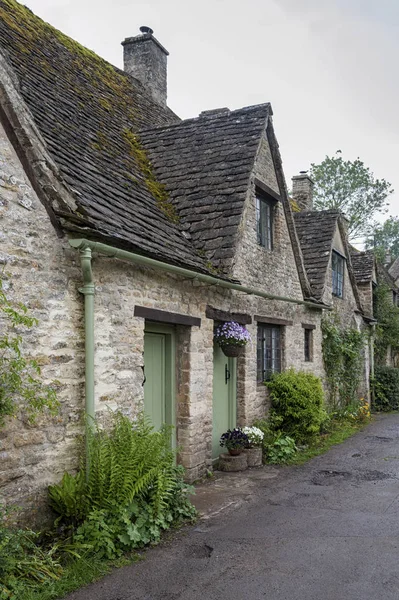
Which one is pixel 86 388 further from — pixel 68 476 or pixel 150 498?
pixel 150 498

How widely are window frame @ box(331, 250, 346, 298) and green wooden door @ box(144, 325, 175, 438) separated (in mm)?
9483

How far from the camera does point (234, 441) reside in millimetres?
9188

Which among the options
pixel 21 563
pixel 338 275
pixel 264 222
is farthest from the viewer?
pixel 338 275

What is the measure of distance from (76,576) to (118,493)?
91 centimetres

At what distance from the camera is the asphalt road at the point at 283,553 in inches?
177

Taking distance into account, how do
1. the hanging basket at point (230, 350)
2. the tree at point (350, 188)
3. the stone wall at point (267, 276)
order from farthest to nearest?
the tree at point (350, 188) → the stone wall at point (267, 276) → the hanging basket at point (230, 350)

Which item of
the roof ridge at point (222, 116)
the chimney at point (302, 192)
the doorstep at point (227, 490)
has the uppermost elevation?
the chimney at point (302, 192)

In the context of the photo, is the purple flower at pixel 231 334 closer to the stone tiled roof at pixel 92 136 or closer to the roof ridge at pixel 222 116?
the stone tiled roof at pixel 92 136

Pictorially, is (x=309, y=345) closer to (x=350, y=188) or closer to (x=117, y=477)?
(x=117, y=477)

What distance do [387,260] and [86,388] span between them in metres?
42.3

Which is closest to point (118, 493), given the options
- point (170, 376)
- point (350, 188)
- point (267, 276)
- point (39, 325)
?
point (39, 325)

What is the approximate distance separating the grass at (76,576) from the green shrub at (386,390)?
54.2ft

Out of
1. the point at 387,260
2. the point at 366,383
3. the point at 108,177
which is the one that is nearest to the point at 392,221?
the point at 387,260

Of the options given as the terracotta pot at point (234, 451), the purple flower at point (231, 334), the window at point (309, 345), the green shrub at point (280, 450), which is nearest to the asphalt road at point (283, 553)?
the terracotta pot at point (234, 451)
